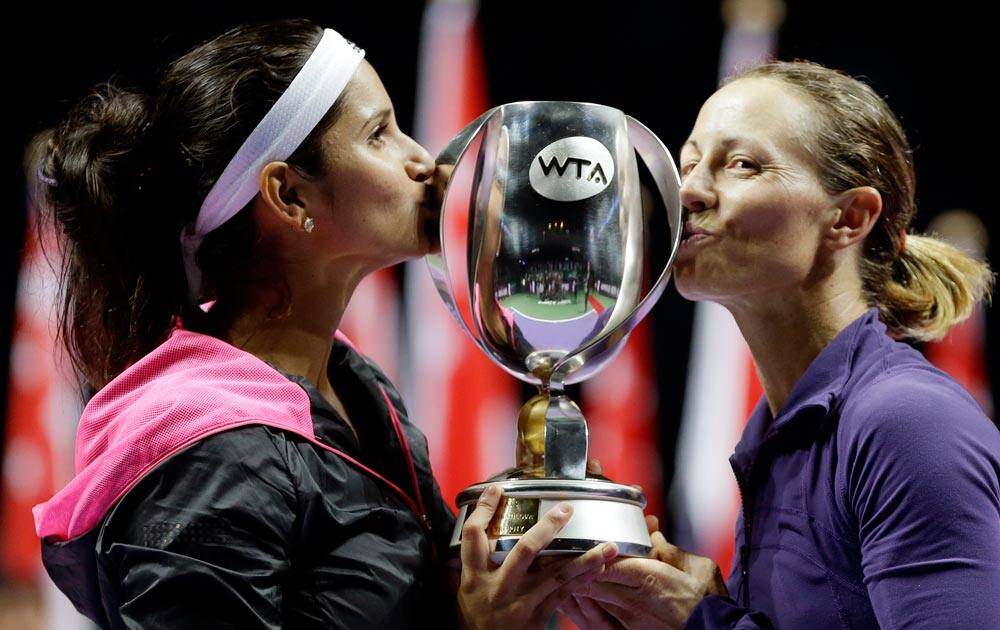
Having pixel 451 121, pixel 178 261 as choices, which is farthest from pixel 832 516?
pixel 451 121

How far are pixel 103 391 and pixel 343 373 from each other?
361 millimetres

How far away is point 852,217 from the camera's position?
1.59 m

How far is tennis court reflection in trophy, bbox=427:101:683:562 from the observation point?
135 centimetres

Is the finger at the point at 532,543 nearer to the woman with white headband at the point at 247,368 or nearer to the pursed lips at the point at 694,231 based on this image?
the woman with white headband at the point at 247,368

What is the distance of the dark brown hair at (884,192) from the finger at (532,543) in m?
0.63

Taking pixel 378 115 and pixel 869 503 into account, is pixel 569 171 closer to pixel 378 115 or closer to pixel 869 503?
pixel 378 115

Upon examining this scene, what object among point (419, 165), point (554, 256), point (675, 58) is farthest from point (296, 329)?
point (675, 58)

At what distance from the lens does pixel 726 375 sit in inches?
120

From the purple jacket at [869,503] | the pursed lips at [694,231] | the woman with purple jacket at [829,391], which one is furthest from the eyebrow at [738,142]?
the purple jacket at [869,503]

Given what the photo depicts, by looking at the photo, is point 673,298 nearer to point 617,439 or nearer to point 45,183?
point 617,439

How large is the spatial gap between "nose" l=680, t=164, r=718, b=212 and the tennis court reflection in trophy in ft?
0.49

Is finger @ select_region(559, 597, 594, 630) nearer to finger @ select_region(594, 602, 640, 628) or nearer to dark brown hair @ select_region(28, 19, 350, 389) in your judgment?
finger @ select_region(594, 602, 640, 628)

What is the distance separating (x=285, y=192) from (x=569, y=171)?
35 centimetres

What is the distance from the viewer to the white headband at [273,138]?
1.40 metres
